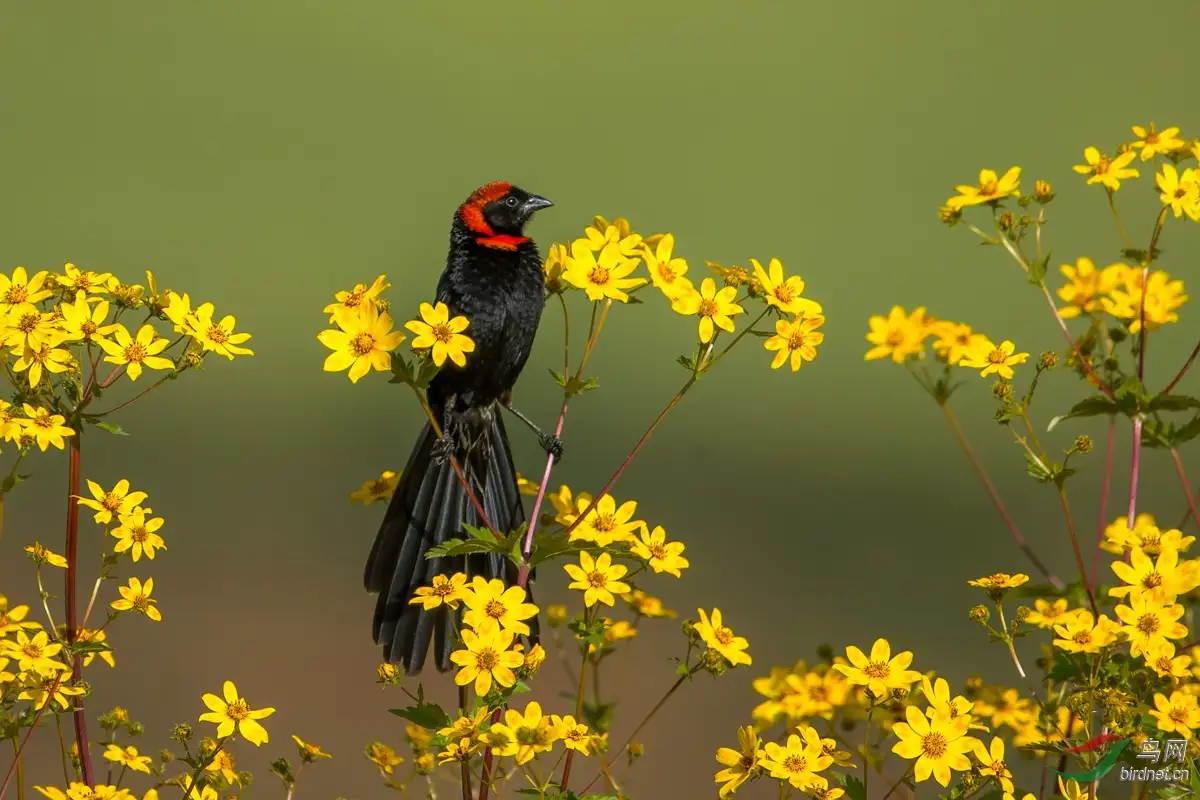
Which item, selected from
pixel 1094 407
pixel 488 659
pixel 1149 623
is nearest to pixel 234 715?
pixel 488 659

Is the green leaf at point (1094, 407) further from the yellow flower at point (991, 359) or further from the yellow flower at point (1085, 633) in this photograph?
the yellow flower at point (1085, 633)

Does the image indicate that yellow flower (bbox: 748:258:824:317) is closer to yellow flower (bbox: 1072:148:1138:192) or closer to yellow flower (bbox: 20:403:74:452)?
yellow flower (bbox: 1072:148:1138:192)

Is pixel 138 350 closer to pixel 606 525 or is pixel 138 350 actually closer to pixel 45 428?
pixel 45 428

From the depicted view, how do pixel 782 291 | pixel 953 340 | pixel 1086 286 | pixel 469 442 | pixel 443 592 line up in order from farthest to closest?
pixel 469 442 < pixel 1086 286 < pixel 953 340 < pixel 782 291 < pixel 443 592

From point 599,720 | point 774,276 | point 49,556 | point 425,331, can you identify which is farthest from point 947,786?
point 49,556

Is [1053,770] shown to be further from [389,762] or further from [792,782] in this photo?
[389,762]

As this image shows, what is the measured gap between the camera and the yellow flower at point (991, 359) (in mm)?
1319

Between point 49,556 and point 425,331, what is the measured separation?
443 mm

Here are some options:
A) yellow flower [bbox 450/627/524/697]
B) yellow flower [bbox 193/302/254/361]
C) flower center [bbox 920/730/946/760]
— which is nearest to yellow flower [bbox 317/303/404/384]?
yellow flower [bbox 193/302/254/361]

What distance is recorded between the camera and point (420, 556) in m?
1.54

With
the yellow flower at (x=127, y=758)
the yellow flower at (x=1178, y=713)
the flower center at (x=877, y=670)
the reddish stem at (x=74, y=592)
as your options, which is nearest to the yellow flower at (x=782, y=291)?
the flower center at (x=877, y=670)

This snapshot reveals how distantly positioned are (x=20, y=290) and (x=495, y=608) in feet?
2.01

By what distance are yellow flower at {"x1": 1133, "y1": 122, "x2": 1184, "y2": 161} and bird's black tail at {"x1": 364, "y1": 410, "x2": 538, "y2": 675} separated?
90 centimetres

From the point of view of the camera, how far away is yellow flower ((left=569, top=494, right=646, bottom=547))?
1.24 m
